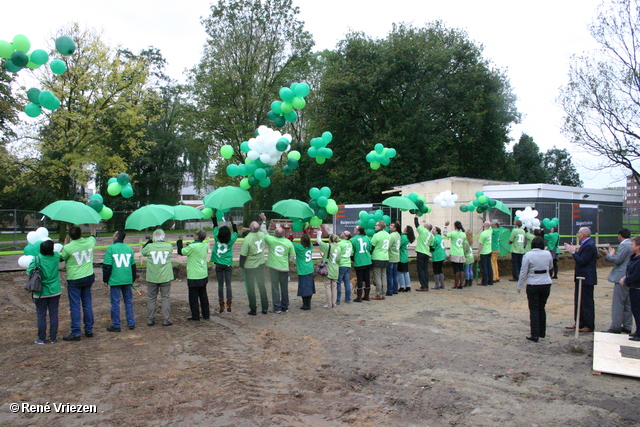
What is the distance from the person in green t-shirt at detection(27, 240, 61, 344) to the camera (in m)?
6.55

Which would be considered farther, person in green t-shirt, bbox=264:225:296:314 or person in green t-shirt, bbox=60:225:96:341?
person in green t-shirt, bbox=264:225:296:314

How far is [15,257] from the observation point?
16.5 m

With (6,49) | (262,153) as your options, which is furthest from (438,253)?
(6,49)

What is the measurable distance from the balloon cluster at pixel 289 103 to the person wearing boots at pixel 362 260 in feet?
10.6

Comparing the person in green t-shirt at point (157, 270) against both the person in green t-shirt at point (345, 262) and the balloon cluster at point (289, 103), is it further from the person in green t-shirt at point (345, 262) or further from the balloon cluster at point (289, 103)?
the person in green t-shirt at point (345, 262)

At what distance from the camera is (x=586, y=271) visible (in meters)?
7.25

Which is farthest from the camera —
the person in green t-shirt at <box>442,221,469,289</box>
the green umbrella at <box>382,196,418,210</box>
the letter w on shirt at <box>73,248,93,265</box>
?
the person in green t-shirt at <box>442,221,469,289</box>

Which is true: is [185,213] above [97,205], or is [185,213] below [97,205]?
below

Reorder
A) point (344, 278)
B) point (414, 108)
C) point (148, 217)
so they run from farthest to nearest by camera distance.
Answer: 1. point (414, 108)
2. point (344, 278)
3. point (148, 217)

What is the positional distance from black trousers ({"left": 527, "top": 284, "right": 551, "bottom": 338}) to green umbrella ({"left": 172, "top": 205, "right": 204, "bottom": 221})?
6269 millimetres

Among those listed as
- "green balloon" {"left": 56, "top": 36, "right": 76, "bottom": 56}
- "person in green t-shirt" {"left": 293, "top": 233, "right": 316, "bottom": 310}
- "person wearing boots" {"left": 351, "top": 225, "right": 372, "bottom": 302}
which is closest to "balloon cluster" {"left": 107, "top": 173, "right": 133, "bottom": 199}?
"green balloon" {"left": 56, "top": 36, "right": 76, "bottom": 56}

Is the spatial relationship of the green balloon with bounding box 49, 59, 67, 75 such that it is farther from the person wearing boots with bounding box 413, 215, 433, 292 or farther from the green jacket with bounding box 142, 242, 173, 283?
the person wearing boots with bounding box 413, 215, 433, 292

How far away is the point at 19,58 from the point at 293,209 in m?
5.15

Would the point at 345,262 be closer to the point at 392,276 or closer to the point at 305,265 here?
the point at 305,265
